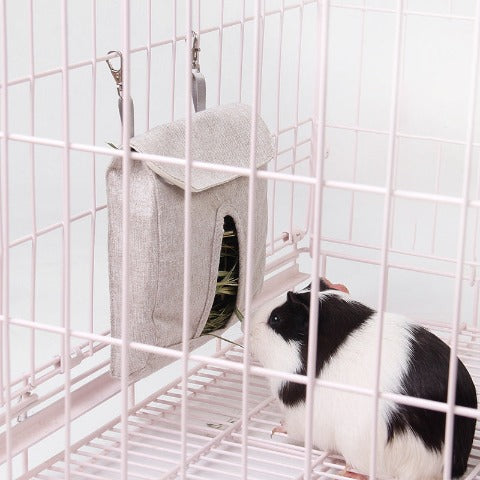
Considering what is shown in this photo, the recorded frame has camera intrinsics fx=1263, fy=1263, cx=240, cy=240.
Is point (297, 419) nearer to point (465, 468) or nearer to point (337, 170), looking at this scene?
point (465, 468)

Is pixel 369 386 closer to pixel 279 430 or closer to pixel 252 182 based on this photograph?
pixel 279 430

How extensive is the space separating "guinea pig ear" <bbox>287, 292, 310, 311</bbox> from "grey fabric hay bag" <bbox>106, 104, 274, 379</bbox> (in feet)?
0.49

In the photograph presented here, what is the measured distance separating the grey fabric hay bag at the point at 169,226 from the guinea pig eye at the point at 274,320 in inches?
4.7

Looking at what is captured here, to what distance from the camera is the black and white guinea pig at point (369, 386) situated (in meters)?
1.97

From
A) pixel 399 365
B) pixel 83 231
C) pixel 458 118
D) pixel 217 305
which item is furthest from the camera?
pixel 83 231

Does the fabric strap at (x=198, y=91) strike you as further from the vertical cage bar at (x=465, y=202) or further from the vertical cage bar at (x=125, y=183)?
the vertical cage bar at (x=465, y=202)

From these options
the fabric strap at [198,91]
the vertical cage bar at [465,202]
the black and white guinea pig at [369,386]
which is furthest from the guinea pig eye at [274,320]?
the vertical cage bar at [465,202]

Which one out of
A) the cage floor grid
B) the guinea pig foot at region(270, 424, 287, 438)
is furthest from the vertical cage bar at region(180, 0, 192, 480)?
the guinea pig foot at region(270, 424, 287, 438)

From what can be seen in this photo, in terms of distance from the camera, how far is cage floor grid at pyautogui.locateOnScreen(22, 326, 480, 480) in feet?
6.83

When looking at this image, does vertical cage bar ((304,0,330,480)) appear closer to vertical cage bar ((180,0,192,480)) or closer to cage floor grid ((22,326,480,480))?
vertical cage bar ((180,0,192,480))

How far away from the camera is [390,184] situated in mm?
1486

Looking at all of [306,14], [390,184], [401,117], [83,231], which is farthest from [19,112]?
[390,184]

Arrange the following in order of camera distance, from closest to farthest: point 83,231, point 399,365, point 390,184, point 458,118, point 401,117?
point 390,184, point 399,365, point 401,117, point 458,118, point 83,231

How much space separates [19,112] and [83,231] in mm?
404
